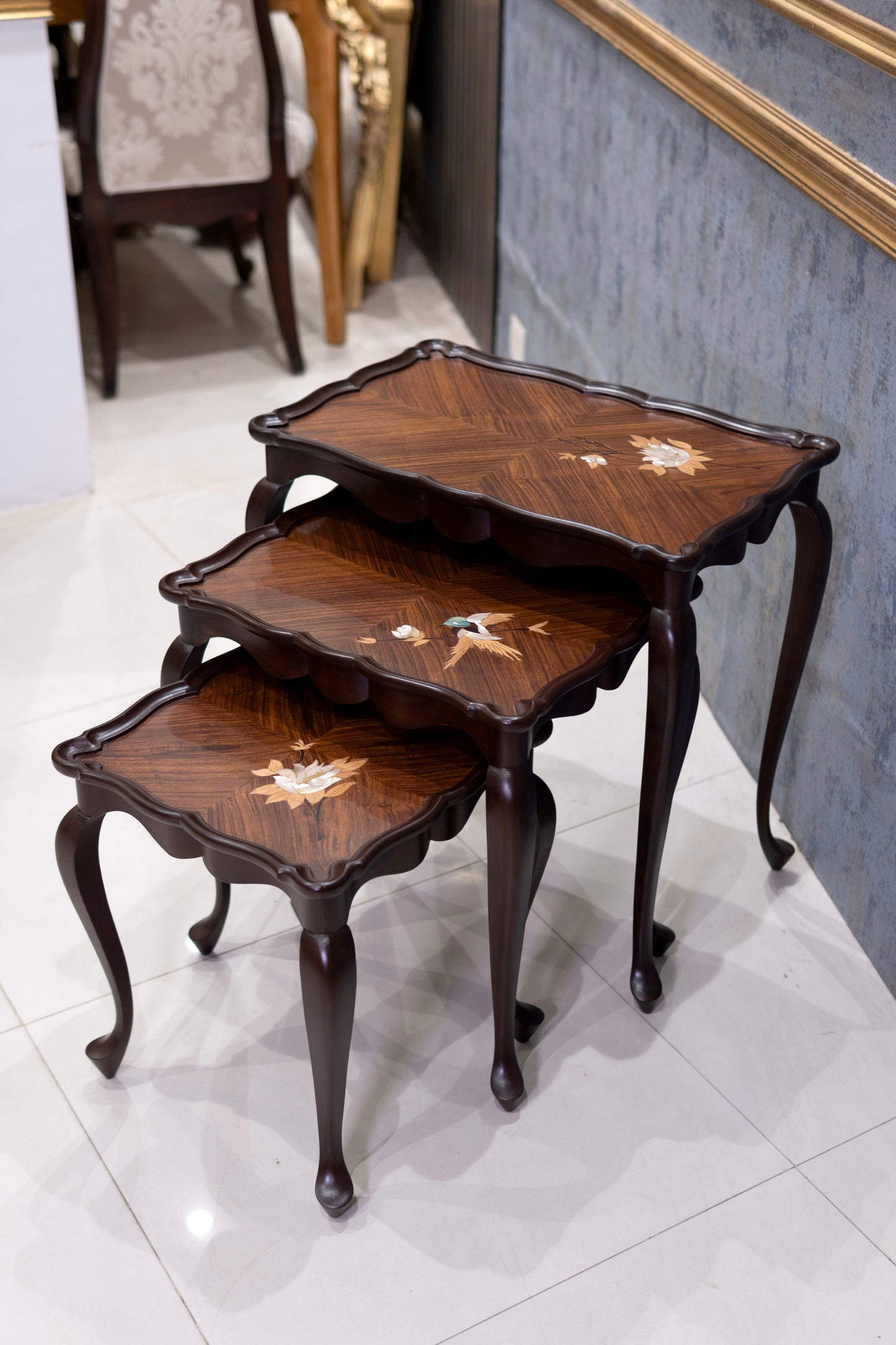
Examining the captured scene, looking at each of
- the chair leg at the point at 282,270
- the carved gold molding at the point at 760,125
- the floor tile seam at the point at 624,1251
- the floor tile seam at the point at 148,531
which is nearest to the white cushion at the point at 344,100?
the chair leg at the point at 282,270

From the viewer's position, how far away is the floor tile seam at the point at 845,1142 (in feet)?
5.24

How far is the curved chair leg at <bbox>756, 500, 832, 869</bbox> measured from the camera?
1677mm

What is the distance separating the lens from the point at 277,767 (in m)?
1.45

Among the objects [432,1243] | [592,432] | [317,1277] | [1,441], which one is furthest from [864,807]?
[1,441]

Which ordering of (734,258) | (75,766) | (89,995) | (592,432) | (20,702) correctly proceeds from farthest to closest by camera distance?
(20,702), (734,258), (89,995), (592,432), (75,766)

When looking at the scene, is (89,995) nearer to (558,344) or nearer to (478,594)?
(478,594)

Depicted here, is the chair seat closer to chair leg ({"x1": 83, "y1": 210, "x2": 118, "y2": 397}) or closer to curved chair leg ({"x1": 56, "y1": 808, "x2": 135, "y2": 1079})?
chair leg ({"x1": 83, "y1": 210, "x2": 118, "y2": 397})

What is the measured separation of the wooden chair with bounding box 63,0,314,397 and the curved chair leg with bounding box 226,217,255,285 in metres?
0.52

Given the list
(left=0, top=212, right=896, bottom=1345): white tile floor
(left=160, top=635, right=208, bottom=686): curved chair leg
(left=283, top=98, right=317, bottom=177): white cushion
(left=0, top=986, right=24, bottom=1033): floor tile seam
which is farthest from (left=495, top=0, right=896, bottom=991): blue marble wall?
(left=0, top=986, right=24, bottom=1033): floor tile seam

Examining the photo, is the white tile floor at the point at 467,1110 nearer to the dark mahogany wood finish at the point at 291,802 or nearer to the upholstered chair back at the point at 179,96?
the dark mahogany wood finish at the point at 291,802

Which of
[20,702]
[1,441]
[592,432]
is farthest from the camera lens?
[1,441]

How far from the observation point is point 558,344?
2861 millimetres

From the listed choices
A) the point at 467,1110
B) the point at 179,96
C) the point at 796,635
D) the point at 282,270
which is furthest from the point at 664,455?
the point at 282,270

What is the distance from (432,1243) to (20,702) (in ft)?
3.98
